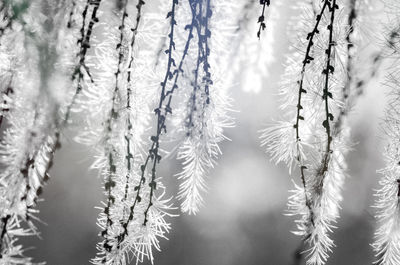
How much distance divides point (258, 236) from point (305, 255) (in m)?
8.51

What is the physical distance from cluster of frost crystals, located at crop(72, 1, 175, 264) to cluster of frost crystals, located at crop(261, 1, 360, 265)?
304mm

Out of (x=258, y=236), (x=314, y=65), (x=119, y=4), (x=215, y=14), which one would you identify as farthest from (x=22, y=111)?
(x=258, y=236)

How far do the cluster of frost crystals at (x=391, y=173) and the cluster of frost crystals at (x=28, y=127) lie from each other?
71 centimetres

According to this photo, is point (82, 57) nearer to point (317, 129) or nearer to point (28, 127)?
point (28, 127)

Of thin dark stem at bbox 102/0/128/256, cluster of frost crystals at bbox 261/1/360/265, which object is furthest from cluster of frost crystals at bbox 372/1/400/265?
thin dark stem at bbox 102/0/128/256

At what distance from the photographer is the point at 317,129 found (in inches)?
38.0

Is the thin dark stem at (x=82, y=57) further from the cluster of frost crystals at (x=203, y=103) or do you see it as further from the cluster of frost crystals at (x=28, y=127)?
the cluster of frost crystals at (x=203, y=103)

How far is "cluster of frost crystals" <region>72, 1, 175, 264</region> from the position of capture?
0.89 metres

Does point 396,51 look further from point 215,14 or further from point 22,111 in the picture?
point 22,111

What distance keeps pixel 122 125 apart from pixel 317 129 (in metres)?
0.44

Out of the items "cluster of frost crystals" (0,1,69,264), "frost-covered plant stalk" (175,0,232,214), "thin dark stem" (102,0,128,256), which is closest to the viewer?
"cluster of frost crystals" (0,1,69,264)

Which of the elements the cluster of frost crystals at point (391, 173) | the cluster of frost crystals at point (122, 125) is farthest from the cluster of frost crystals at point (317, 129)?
the cluster of frost crystals at point (122, 125)

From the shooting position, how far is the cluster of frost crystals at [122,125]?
2.93 ft

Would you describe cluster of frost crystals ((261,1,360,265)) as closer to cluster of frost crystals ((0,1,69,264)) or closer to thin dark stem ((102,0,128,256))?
thin dark stem ((102,0,128,256))
